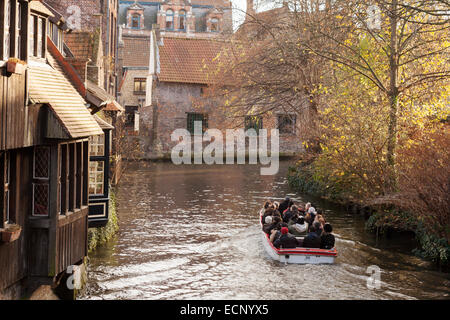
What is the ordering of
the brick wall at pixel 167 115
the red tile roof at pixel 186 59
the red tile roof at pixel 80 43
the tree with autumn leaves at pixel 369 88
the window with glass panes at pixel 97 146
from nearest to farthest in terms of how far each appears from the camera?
1. the window with glass panes at pixel 97 146
2. the tree with autumn leaves at pixel 369 88
3. the red tile roof at pixel 80 43
4. the brick wall at pixel 167 115
5. the red tile roof at pixel 186 59

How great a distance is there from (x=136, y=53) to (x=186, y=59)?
9.38 metres

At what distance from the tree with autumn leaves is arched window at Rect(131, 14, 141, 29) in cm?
3602

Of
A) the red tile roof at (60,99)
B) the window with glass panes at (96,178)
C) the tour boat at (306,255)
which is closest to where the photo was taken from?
the red tile roof at (60,99)

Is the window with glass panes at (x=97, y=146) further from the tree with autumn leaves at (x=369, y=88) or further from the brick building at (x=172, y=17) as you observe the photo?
the brick building at (x=172, y=17)

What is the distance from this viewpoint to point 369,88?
21688 mm

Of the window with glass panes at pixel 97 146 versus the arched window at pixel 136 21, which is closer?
the window with glass panes at pixel 97 146

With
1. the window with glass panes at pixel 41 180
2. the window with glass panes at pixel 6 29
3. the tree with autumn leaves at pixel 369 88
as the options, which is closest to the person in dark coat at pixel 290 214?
the tree with autumn leaves at pixel 369 88

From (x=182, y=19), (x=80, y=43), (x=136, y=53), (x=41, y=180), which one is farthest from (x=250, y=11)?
(x=182, y=19)

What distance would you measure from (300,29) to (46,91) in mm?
18151

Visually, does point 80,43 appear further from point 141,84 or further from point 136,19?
point 136,19

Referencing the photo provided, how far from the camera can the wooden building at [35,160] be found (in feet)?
30.2

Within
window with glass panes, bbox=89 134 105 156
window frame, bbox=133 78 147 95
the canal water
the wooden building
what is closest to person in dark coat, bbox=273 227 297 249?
the canal water

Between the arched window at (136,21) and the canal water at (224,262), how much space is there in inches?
1584
